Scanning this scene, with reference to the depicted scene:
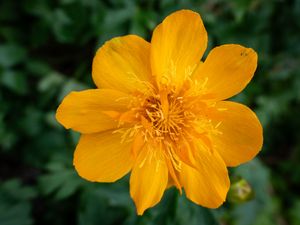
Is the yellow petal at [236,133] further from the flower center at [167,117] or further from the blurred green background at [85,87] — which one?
the blurred green background at [85,87]

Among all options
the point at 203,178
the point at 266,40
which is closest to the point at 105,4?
the point at 266,40

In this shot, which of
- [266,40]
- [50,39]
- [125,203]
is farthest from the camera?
[50,39]

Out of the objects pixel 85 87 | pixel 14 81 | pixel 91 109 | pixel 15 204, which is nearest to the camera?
pixel 91 109

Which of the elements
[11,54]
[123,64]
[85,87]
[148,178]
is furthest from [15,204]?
[123,64]

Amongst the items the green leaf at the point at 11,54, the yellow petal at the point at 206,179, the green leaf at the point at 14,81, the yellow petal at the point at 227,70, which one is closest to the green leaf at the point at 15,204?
the green leaf at the point at 14,81

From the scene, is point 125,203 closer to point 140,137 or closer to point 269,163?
point 140,137

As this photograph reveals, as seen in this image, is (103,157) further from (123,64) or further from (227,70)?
(227,70)

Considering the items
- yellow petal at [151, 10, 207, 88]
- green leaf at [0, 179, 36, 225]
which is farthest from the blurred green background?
yellow petal at [151, 10, 207, 88]

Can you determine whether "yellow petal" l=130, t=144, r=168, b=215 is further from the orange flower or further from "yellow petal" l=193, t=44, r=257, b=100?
"yellow petal" l=193, t=44, r=257, b=100
